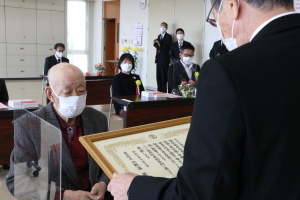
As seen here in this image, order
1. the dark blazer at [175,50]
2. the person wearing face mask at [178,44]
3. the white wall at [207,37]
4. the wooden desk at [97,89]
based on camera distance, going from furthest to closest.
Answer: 1. the dark blazer at [175,50]
2. the person wearing face mask at [178,44]
3. the white wall at [207,37]
4. the wooden desk at [97,89]

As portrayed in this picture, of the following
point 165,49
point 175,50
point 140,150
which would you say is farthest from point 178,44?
point 140,150

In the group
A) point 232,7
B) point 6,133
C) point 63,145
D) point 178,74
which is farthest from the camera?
point 178,74

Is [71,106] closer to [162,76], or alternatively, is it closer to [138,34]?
[162,76]

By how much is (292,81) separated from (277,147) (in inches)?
6.1

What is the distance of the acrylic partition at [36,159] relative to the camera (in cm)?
122

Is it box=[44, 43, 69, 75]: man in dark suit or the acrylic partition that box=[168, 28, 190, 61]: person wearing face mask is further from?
the acrylic partition

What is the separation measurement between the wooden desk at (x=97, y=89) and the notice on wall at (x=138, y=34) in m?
4.82

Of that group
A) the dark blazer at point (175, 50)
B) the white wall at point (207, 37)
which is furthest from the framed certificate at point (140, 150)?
the dark blazer at point (175, 50)

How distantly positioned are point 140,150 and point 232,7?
0.63 metres

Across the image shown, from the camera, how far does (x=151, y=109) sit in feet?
14.1

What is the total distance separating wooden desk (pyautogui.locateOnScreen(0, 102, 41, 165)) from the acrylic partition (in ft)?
6.70

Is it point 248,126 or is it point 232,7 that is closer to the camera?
point 248,126

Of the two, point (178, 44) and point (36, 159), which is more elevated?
point (178, 44)

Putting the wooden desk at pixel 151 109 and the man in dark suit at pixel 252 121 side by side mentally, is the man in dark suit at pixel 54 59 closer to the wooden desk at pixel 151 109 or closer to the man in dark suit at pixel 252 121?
the wooden desk at pixel 151 109
